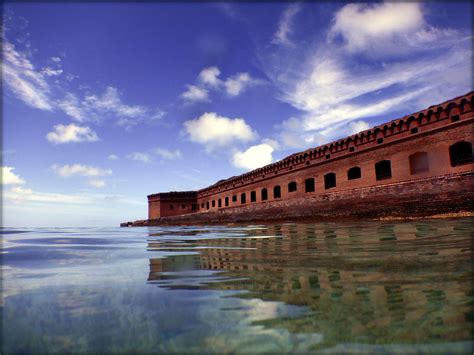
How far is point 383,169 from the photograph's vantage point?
1608 cm

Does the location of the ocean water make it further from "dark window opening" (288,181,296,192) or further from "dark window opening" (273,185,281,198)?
"dark window opening" (273,185,281,198)

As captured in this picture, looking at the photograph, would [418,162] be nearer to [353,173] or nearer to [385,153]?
[385,153]

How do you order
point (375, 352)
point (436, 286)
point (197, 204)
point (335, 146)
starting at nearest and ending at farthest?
point (375, 352) → point (436, 286) → point (335, 146) → point (197, 204)

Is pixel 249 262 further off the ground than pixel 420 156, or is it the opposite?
pixel 420 156

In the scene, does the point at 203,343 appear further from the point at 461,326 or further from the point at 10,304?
the point at 10,304

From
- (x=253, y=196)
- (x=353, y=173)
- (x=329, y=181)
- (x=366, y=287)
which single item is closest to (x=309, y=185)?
(x=329, y=181)

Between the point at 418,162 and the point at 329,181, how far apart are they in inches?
213

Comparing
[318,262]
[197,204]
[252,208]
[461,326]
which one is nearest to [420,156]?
[252,208]

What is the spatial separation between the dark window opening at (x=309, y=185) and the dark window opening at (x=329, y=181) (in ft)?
4.18

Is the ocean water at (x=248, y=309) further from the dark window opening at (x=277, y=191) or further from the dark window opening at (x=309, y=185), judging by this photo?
the dark window opening at (x=277, y=191)

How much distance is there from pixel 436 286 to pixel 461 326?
1.77ft

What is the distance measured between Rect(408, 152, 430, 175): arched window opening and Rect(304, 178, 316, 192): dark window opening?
6572 mm

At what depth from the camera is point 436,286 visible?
57.0 inches

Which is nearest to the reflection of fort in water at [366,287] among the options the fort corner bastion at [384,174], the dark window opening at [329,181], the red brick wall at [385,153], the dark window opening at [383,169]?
the fort corner bastion at [384,174]
